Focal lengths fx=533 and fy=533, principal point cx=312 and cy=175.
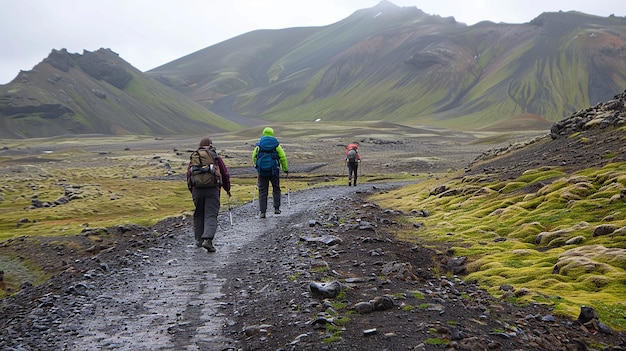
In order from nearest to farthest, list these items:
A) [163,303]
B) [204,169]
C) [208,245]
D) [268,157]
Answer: [163,303]
[208,245]
[204,169]
[268,157]

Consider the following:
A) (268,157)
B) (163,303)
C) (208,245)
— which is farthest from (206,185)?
(268,157)

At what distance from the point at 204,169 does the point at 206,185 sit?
0.60m

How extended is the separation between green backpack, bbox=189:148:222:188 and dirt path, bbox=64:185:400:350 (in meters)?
2.63

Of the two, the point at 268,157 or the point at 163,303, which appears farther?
the point at 268,157

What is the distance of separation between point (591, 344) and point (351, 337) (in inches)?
187

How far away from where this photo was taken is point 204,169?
1975 centimetres

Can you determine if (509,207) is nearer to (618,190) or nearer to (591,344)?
(618,190)

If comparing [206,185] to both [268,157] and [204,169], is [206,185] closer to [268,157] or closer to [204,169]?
[204,169]

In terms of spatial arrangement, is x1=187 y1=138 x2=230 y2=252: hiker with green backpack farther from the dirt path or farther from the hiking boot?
the dirt path

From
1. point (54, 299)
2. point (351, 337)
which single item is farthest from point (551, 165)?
point (54, 299)

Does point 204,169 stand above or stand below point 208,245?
above

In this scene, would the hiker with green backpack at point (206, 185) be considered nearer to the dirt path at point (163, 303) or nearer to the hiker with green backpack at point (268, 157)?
the dirt path at point (163, 303)

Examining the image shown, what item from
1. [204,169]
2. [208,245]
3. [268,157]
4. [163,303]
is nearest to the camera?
[163,303]

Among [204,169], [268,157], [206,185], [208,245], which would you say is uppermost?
[204,169]
